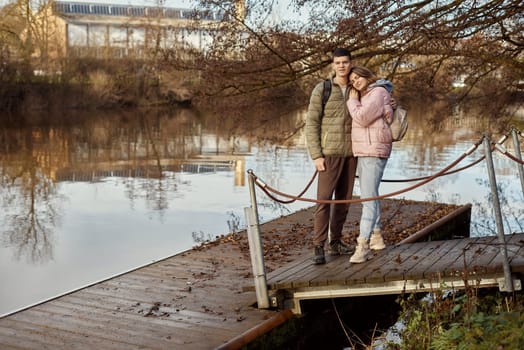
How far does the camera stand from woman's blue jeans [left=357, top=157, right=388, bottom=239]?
23.0 feet

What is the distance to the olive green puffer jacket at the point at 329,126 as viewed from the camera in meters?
6.99

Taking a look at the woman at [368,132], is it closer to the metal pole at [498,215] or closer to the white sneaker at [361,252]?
the white sneaker at [361,252]

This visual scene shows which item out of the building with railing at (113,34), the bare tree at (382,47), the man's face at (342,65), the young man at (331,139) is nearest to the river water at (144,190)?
the bare tree at (382,47)

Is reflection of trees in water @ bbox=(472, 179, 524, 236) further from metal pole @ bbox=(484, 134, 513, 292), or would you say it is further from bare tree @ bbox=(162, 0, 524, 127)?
metal pole @ bbox=(484, 134, 513, 292)

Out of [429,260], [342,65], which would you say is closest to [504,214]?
[429,260]

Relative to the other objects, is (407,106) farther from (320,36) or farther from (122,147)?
(122,147)

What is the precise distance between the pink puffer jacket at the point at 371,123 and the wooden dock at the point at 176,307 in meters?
0.99

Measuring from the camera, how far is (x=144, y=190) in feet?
62.0

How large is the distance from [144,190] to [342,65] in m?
12.6

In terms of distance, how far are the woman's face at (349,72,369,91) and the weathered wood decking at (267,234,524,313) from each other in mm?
1523

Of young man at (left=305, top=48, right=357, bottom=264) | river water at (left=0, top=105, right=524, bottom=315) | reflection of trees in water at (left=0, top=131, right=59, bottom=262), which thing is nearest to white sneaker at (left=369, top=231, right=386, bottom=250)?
young man at (left=305, top=48, right=357, bottom=264)

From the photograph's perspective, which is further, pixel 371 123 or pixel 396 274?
pixel 371 123

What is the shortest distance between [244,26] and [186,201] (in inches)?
201

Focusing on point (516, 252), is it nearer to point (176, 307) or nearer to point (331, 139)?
point (331, 139)
